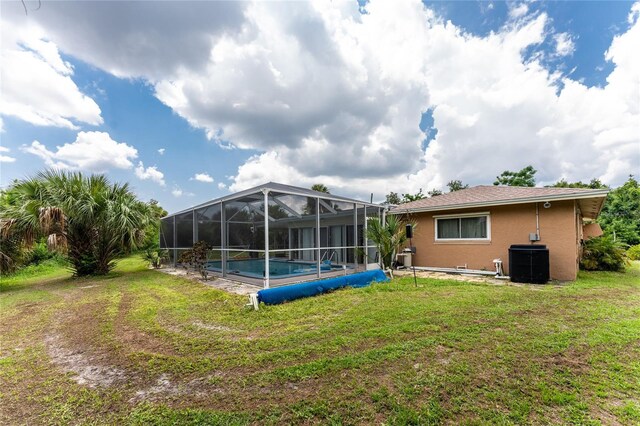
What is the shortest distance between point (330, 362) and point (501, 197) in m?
9.10

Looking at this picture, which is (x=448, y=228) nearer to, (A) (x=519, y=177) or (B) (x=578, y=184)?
(A) (x=519, y=177)

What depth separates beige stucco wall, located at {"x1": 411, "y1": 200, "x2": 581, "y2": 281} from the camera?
831 cm

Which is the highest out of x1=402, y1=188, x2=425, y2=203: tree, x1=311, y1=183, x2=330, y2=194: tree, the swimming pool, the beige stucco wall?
x1=311, y1=183, x2=330, y2=194: tree

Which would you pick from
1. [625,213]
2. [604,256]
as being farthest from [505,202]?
[625,213]

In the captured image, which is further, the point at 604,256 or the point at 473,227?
the point at 604,256

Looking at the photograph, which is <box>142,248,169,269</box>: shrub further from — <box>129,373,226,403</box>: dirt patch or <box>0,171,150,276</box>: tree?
<box>129,373,226,403</box>: dirt patch

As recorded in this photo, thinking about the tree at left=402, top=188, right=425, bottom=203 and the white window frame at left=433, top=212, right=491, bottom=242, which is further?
the tree at left=402, top=188, right=425, bottom=203

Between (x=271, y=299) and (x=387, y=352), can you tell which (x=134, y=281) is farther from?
(x=387, y=352)

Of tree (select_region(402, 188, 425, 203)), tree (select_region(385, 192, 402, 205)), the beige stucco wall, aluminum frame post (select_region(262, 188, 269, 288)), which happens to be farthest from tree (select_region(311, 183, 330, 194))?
aluminum frame post (select_region(262, 188, 269, 288))

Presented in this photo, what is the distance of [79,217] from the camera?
9.89 m

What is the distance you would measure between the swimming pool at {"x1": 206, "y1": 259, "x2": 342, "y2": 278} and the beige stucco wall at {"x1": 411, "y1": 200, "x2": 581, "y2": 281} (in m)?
3.90

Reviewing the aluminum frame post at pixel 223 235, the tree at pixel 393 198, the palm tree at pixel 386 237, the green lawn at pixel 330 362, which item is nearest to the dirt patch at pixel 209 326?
the green lawn at pixel 330 362

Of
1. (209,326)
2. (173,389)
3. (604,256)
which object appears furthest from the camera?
(604,256)

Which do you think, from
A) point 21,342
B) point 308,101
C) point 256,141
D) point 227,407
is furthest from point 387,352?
point 256,141
